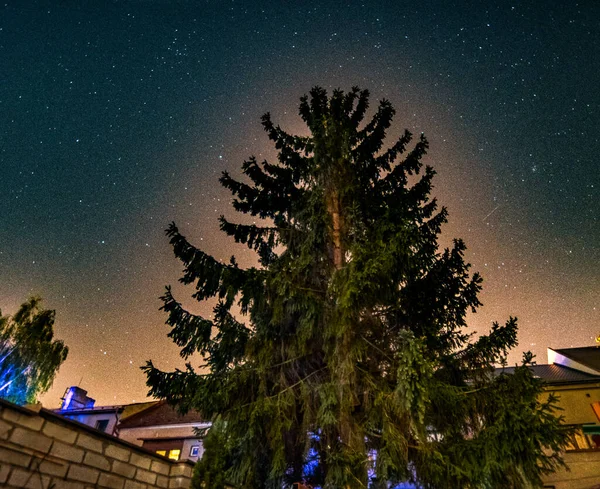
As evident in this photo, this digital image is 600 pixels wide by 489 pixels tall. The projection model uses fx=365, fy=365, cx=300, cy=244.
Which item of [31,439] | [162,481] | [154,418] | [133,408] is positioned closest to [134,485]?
[162,481]

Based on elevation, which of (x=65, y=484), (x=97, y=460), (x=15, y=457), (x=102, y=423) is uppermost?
(x=102, y=423)

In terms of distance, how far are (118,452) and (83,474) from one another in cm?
63

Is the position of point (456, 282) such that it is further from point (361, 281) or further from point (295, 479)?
point (295, 479)

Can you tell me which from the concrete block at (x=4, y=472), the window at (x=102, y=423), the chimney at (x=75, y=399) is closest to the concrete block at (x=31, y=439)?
the concrete block at (x=4, y=472)

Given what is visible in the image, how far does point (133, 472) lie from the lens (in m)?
6.11

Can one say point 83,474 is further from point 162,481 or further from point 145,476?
point 162,481

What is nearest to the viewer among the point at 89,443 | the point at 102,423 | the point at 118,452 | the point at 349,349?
the point at 89,443

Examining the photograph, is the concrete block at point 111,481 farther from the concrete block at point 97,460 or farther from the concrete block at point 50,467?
the concrete block at point 50,467

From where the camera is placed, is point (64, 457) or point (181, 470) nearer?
point (64, 457)

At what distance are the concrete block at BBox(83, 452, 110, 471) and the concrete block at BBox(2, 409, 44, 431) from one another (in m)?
0.96

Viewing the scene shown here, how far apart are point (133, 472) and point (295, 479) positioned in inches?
154

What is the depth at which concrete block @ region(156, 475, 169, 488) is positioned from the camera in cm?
650

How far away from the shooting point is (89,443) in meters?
5.53

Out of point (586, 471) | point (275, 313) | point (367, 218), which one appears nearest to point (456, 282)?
point (367, 218)
